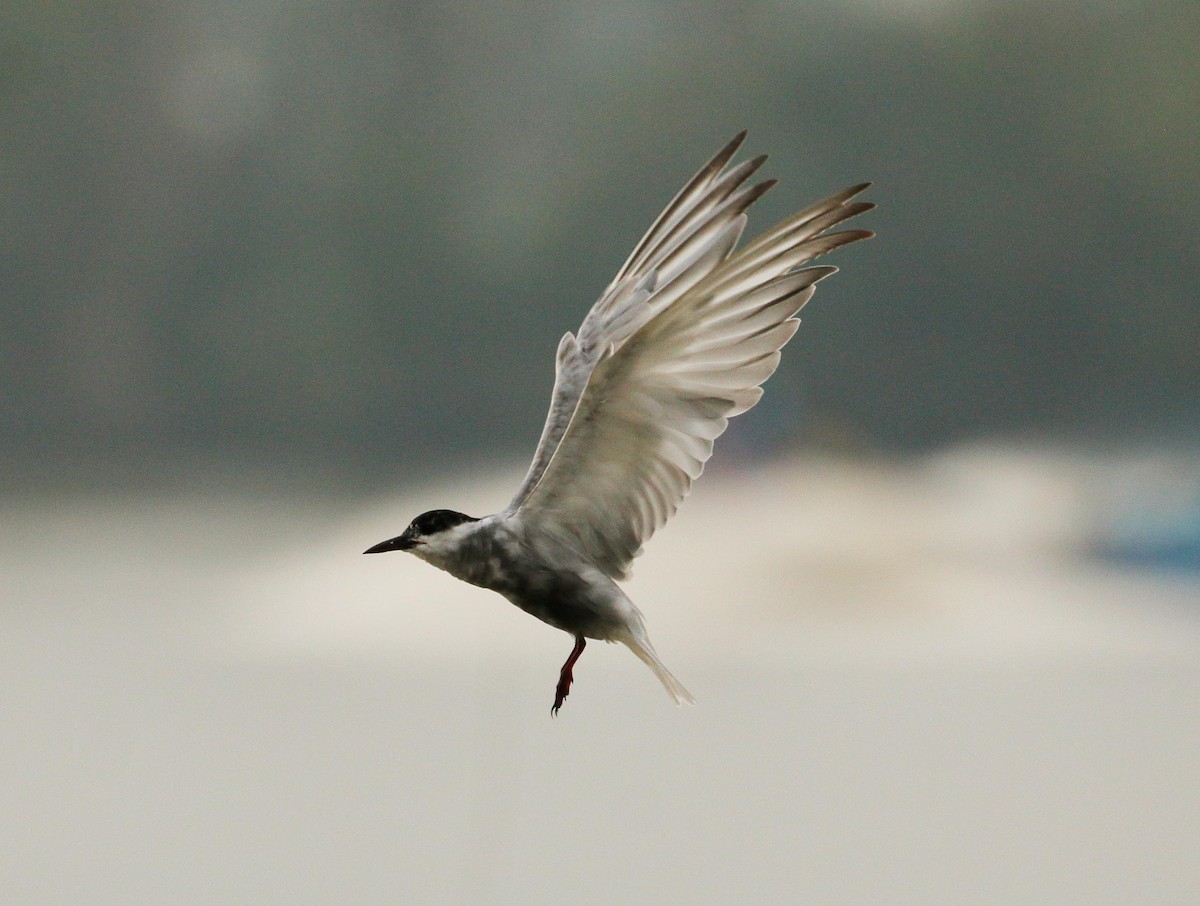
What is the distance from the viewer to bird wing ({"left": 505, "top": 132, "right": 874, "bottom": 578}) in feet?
3.38

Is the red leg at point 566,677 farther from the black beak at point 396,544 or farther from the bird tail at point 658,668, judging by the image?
the black beak at point 396,544

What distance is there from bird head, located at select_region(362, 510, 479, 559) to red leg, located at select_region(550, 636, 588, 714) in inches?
6.5

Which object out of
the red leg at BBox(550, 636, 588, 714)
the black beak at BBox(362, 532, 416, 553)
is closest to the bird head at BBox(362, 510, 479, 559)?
the black beak at BBox(362, 532, 416, 553)

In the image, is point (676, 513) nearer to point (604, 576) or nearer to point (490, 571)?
point (604, 576)

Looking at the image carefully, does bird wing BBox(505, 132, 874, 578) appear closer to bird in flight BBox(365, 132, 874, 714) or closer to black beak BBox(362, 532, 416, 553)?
bird in flight BBox(365, 132, 874, 714)

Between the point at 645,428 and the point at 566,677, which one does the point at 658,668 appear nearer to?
the point at 566,677

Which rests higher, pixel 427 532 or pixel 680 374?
pixel 680 374

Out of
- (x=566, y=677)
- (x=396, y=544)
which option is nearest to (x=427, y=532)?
(x=396, y=544)

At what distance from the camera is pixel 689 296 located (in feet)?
3.36

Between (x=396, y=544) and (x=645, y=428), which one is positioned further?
(x=645, y=428)

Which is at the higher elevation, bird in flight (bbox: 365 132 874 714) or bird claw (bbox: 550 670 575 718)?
bird in flight (bbox: 365 132 874 714)

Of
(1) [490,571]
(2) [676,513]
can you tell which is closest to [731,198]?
(2) [676,513]

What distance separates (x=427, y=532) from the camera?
988mm

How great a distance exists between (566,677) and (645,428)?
207mm
